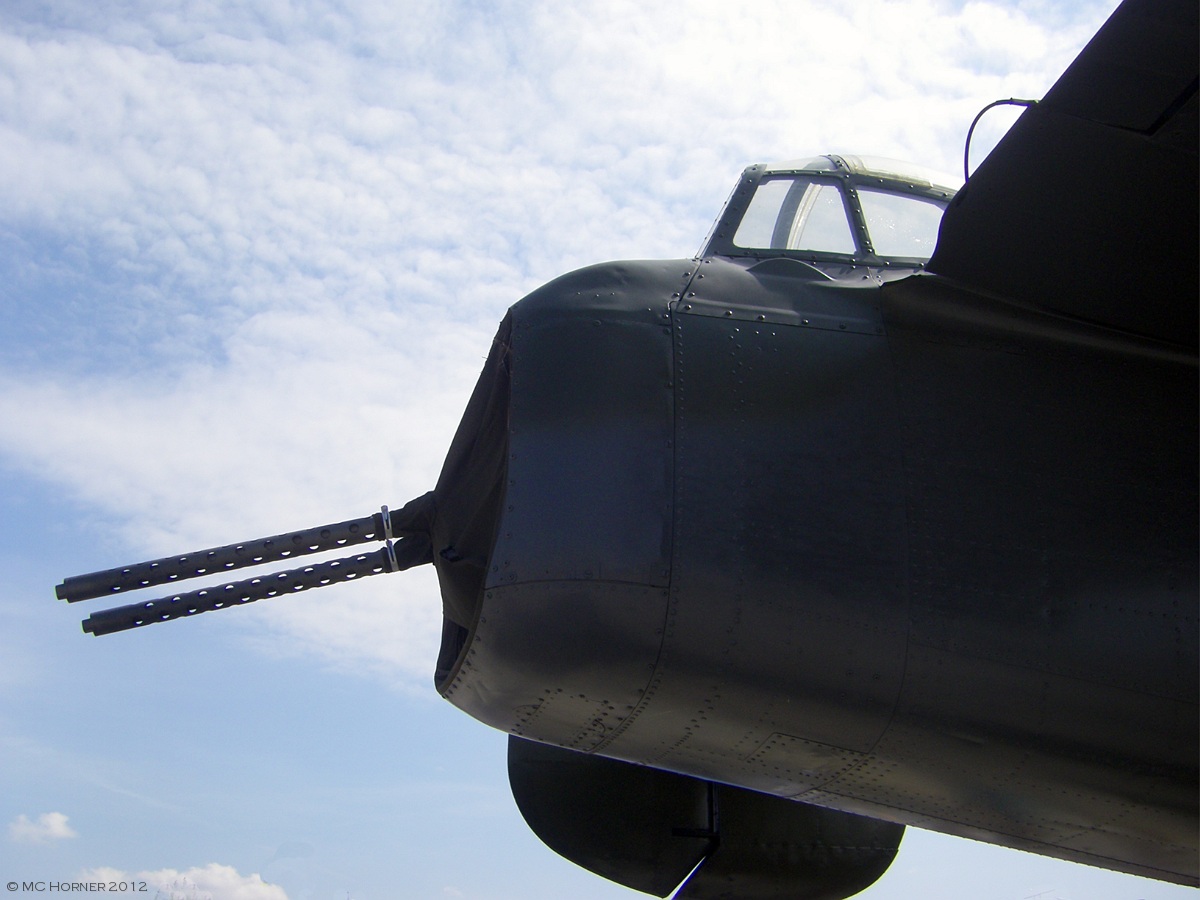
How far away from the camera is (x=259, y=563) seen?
22.1 ft

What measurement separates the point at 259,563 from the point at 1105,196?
4916 mm

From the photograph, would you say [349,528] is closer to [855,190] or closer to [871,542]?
[871,542]

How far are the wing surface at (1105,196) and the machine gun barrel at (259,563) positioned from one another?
3338 millimetres

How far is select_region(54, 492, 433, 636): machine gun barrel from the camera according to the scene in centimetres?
661

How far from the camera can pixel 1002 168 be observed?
5.75 meters

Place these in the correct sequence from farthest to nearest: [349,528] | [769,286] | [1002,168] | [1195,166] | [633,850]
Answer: [633,850] → [349,528] → [769,286] → [1002,168] → [1195,166]

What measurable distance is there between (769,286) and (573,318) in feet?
3.61

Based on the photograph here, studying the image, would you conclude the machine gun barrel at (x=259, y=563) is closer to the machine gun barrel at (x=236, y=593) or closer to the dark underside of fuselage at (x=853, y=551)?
the machine gun barrel at (x=236, y=593)

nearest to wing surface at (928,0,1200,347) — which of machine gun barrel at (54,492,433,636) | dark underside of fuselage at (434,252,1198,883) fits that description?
dark underside of fuselage at (434,252,1198,883)

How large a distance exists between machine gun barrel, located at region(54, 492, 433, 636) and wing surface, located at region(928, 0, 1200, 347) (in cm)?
334

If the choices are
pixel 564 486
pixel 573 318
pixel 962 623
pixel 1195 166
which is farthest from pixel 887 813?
pixel 1195 166

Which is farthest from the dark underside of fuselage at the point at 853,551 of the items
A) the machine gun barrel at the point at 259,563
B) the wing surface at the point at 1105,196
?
the machine gun barrel at the point at 259,563

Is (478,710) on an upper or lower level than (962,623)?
lower

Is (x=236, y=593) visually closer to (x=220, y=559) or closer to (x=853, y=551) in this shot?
(x=220, y=559)
